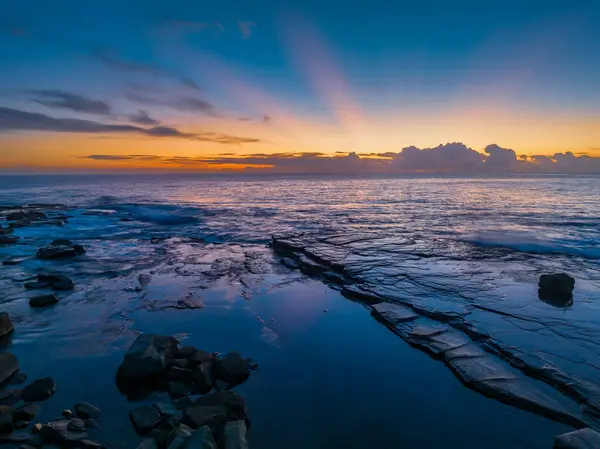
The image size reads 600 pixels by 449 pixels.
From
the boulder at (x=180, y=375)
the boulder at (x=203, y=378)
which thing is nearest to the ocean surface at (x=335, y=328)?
the boulder at (x=203, y=378)

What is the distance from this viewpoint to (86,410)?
17.4ft

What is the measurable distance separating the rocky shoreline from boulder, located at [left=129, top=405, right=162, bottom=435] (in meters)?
0.01

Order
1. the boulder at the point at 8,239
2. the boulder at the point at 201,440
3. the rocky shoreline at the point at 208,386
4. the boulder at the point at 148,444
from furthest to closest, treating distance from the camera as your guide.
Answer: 1. the boulder at the point at 8,239
2. the rocky shoreline at the point at 208,386
3. the boulder at the point at 148,444
4. the boulder at the point at 201,440

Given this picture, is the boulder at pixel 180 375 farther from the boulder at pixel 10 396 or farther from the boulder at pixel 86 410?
the boulder at pixel 10 396

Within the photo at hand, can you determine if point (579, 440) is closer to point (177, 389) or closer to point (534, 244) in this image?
point (177, 389)

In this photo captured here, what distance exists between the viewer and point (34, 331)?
27.0 feet

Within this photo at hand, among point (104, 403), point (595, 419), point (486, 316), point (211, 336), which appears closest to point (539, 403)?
point (595, 419)

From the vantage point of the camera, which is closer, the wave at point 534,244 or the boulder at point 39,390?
the boulder at point 39,390

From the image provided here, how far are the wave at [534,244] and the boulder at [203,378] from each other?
1560 centimetres

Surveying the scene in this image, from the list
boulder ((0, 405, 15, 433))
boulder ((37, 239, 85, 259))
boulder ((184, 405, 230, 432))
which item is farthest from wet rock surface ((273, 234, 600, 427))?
boulder ((37, 239, 85, 259))

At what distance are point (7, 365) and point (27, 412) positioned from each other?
166 centimetres

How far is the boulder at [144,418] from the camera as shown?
5004mm

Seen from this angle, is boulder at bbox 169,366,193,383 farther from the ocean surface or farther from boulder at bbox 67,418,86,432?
boulder at bbox 67,418,86,432

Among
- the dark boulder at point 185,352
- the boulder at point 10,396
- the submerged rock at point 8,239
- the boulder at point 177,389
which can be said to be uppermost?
the dark boulder at point 185,352
